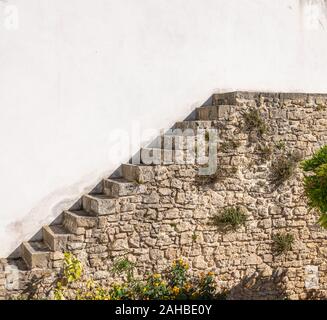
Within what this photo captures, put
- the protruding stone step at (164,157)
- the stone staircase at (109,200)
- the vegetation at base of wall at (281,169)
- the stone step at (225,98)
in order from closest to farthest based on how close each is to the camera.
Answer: the stone staircase at (109,200) < the protruding stone step at (164,157) < the stone step at (225,98) < the vegetation at base of wall at (281,169)

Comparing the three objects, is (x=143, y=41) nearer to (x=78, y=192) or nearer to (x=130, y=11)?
(x=130, y=11)

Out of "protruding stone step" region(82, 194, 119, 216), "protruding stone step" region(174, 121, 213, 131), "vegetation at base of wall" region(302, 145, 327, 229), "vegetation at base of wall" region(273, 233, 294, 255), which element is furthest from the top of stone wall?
"protruding stone step" region(82, 194, 119, 216)

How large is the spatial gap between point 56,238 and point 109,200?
2.53 ft

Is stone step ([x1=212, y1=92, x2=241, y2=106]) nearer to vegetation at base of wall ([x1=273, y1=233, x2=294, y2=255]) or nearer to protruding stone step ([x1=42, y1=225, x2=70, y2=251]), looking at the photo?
vegetation at base of wall ([x1=273, y1=233, x2=294, y2=255])

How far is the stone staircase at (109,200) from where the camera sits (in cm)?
529

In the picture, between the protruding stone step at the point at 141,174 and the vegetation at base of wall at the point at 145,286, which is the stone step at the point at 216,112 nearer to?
the protruding stone step at the point at 141,174

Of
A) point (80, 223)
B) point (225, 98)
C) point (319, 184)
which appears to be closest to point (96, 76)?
point (225, 98)

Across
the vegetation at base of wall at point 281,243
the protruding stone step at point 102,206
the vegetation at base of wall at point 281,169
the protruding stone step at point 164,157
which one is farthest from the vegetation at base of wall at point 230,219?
the protruding stone step at point 102,206

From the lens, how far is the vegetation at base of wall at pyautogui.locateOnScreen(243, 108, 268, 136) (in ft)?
21.0

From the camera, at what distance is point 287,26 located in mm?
7570

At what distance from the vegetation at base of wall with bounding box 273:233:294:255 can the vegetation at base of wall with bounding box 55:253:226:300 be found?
3.54 ft

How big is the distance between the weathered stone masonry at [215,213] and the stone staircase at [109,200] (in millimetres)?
13
